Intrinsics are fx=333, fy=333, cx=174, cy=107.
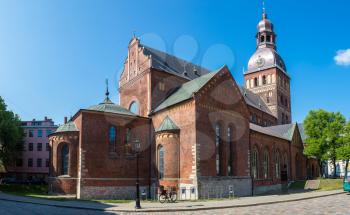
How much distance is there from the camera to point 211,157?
34156mm

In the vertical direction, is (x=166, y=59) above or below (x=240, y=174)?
above

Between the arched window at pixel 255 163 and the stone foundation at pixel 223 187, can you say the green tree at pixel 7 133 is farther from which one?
the arched window at pixel 255 163

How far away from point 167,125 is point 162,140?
1.69 m

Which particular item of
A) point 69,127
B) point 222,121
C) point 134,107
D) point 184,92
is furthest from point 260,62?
point 69,127

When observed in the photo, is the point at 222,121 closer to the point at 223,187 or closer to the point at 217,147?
the point at 217,147

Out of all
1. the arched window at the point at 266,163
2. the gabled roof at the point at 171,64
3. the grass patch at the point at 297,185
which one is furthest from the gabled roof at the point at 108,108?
the grass patch at the point at 297,185

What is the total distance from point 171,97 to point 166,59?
25.6ft

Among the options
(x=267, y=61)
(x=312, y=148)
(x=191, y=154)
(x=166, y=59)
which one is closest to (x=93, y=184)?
(x=191, y=154)

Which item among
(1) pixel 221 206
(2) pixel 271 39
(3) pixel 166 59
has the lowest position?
(1) pixel 221 206

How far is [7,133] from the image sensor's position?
46.6m

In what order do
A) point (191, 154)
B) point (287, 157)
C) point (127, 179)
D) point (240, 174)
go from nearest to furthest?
point (191, 154), point (127, 179), point (240, 174), point (287, 157)

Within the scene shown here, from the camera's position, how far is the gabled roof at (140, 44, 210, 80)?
140 feet

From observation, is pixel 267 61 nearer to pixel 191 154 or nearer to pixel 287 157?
pixel 287 157

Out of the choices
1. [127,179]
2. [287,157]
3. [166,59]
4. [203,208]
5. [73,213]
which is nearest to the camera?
[73,213]
